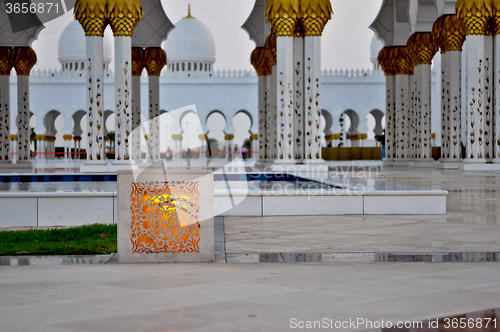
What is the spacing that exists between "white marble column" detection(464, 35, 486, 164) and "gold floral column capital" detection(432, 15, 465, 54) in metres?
1.47

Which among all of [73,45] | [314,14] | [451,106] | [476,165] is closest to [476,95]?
[476,165]

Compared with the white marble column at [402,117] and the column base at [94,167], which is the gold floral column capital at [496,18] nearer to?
the white marble column at [402,117]

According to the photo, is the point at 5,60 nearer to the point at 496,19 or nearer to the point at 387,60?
the point at 387,60

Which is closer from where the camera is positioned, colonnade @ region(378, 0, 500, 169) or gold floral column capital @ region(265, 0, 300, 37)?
gold floral column capital @ region(265, 0, 300, 37)

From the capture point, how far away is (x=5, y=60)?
14.2 metres

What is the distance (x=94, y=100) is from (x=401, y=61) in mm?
8744

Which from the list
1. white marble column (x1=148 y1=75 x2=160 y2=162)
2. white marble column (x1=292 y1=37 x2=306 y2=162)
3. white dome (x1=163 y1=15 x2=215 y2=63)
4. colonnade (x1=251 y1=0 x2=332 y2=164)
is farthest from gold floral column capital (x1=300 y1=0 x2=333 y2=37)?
white dome (x1=163 y1=15 x2=215 y2=63)

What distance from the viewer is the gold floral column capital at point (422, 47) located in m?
15.0

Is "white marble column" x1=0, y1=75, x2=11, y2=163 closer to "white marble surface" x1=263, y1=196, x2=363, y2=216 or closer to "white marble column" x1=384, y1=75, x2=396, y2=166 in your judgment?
"white marble column" x1=384, y1=75, x2=396, y2=166

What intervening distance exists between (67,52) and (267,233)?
103 ft

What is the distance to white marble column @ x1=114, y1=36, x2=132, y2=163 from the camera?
10.1 metres

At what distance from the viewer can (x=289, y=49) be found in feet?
32.7

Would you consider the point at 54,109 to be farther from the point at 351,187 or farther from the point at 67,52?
the point at 351,187

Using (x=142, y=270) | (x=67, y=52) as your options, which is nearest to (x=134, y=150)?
(x=142, y=270)
